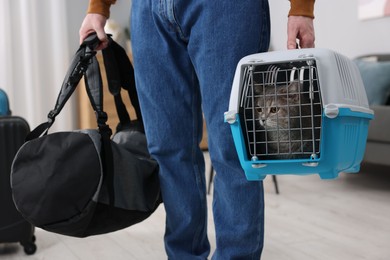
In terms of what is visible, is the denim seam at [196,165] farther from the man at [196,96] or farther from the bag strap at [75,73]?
the bag strap at [75,73]

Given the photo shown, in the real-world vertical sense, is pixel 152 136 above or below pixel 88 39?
below

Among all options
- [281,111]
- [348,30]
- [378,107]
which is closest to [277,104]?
[281,111]

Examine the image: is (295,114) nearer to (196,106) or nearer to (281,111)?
(281,111)

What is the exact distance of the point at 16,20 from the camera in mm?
4027

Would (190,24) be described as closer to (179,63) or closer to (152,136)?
(179,63)

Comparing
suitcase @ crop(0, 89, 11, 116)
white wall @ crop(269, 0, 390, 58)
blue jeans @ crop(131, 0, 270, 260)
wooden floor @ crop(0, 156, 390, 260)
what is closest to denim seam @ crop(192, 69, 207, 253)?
→ blue jeans @ crop(131, 0, 270, 260)

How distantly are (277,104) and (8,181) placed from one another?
3.65ft

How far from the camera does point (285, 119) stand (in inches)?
41.9

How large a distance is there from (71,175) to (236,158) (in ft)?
1.23

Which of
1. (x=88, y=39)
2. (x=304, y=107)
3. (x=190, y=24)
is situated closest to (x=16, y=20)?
(x=88, y=39)

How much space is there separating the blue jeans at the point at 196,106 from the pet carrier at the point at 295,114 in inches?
4.8

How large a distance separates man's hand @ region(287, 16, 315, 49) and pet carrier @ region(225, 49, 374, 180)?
0.09 metres

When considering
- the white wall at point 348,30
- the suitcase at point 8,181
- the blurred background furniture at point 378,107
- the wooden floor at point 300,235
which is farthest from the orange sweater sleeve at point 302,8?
the white wall at point 348,30

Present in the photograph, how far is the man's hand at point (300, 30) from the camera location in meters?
1.14
